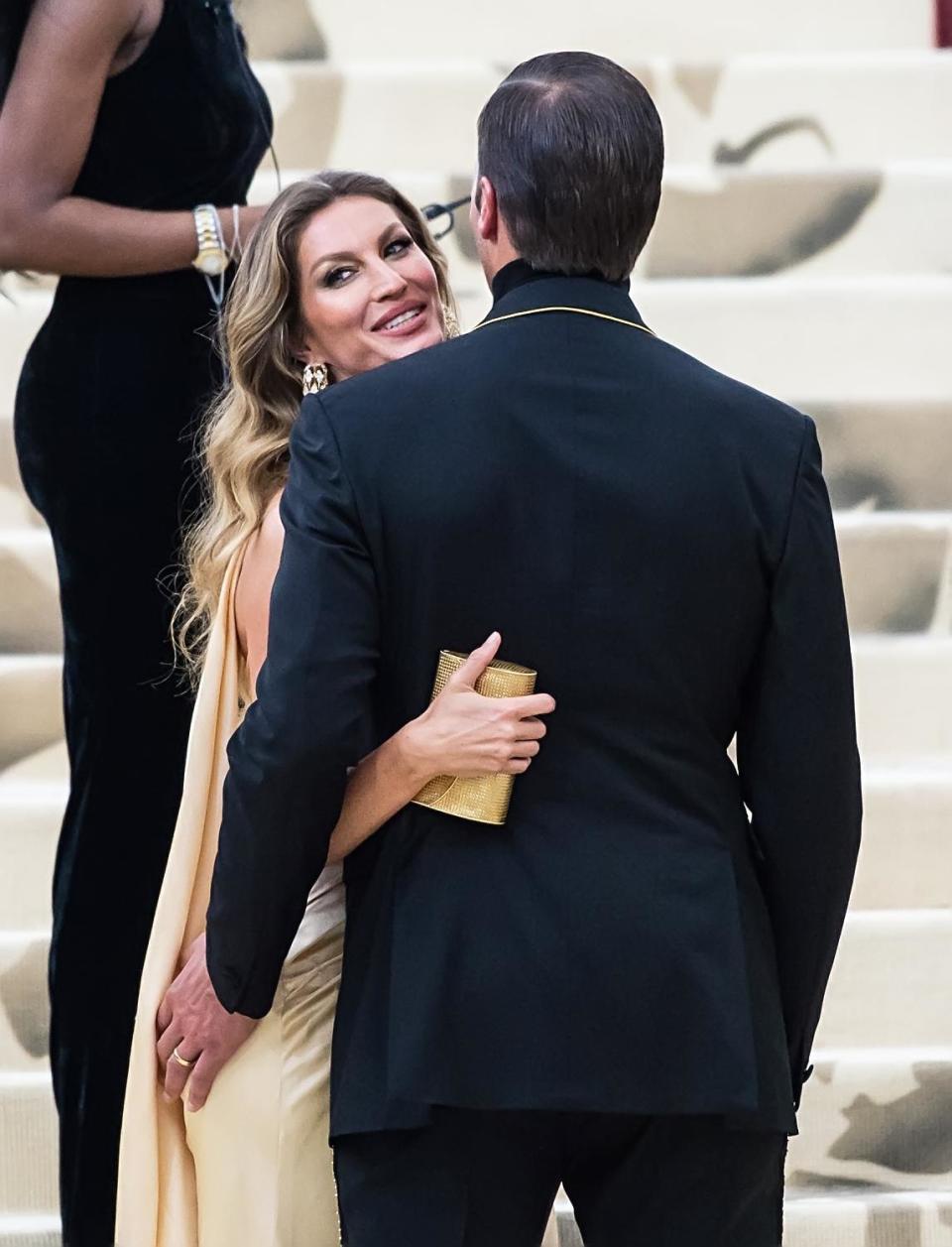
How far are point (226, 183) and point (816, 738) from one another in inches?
50.3

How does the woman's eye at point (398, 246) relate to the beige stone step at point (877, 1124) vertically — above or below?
above

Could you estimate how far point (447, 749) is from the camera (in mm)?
1542

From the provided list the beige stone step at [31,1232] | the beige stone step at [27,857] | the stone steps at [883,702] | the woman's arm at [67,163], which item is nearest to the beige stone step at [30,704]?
the stone steps at [883,702]

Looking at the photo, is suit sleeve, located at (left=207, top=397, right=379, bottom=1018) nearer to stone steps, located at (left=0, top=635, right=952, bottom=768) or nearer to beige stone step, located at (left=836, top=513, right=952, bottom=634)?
stone steps, located at (left=0, top=635, right=952, bottom=768)

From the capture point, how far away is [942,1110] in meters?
2.79

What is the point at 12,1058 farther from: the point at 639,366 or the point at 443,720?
the point at 639,366

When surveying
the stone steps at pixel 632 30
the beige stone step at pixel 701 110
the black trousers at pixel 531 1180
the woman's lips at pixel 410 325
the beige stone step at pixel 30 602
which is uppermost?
the stone steps at pixel 632 30

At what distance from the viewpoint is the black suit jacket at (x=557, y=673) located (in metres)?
1.52

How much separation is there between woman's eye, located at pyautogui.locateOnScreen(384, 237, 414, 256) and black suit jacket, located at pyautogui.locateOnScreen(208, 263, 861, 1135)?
0.57 metres

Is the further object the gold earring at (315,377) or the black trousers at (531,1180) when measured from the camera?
the gold earring at (315,377)

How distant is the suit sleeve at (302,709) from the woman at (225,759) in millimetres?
31

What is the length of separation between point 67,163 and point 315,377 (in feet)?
1.85

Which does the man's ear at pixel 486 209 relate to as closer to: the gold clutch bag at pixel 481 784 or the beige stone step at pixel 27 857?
the gold clutch bag at pixel 481 784

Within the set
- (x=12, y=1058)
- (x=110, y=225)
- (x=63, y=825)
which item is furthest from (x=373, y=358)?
(x=12, y=1058)
